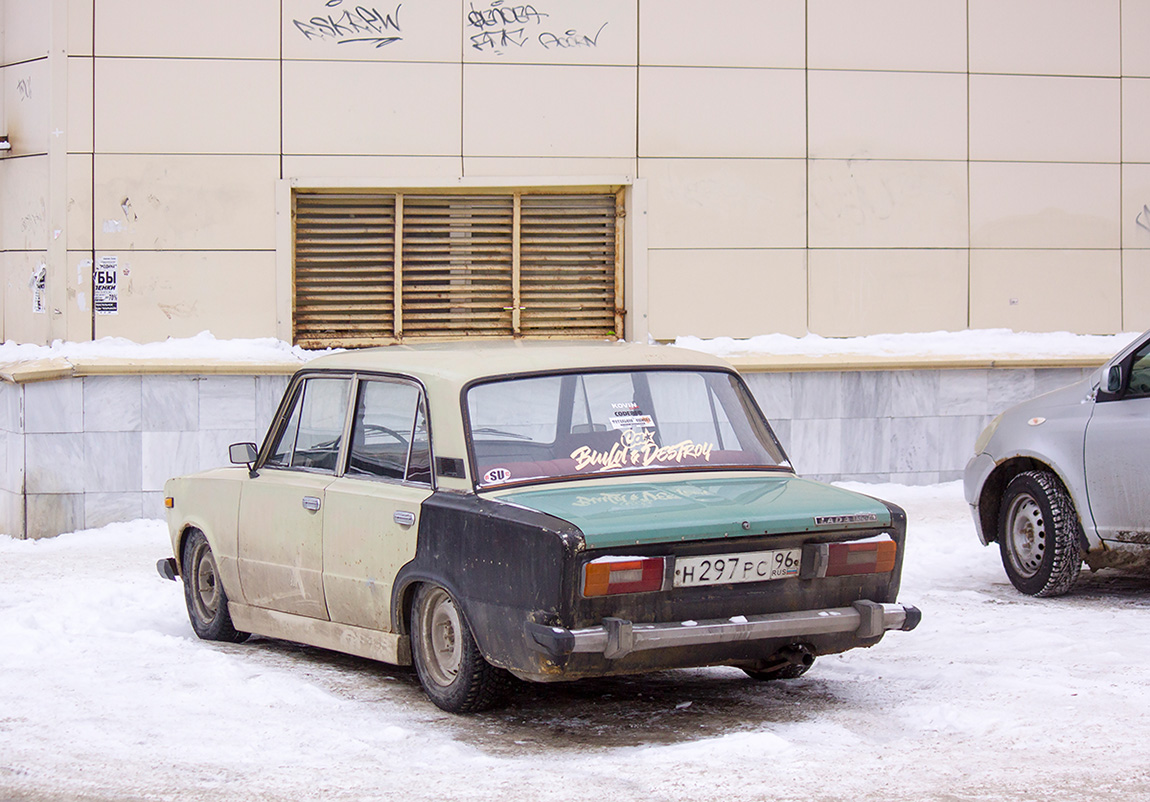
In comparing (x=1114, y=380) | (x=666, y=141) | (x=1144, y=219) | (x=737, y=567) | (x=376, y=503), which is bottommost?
(x=737, y=567)

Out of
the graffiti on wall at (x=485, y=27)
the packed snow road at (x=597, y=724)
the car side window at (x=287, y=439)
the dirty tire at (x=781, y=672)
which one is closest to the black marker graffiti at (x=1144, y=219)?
the graffiti on wall at (x=485, y=27)

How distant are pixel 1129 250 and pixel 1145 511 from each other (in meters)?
6.73

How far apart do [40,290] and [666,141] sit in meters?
5.74

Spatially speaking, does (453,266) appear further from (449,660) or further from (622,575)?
(622,575)

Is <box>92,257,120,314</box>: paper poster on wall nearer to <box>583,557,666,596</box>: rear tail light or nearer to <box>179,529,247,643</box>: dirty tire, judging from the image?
<box>179,529,247,643</box>: dirty tire

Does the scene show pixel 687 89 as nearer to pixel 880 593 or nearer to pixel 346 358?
pixel 346 358

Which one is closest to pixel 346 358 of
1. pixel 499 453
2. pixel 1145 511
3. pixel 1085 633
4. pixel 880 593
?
pixel 499 453

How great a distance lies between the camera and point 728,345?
42.2 ft

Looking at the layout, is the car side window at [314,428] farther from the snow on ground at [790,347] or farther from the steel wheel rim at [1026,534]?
the snow on ground at [790,347]

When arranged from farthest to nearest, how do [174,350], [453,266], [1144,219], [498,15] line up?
[1144,219] < [453,266] < [498,15] < [174,350]

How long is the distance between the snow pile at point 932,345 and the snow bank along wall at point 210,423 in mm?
186

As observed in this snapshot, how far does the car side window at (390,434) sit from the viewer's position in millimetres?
5758

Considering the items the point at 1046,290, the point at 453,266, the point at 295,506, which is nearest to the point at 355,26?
the point at 453,266

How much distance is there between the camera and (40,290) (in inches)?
490
